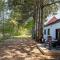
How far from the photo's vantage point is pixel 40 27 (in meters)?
22.7

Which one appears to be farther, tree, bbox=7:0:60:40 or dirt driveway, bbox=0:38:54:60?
tree, bbox=7:0:60:40

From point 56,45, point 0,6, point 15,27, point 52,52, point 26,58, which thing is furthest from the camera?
point 15,27

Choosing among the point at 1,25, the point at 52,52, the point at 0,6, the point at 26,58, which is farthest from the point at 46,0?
the point at 26,58

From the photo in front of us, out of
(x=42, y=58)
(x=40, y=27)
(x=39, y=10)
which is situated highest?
(x=39, y=10)

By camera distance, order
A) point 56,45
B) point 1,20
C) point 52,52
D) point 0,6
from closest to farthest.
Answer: point 52,52, point 56,45, point 0,6, point 1,20

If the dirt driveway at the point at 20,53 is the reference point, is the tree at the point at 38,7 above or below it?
above

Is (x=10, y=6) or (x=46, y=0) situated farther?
(x=10, y=6)

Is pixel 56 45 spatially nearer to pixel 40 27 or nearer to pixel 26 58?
pixel 26 58

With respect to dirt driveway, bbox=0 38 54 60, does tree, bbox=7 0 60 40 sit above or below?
above

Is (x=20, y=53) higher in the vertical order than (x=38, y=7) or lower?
lower

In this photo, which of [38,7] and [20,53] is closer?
[20,53]

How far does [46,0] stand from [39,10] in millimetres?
→ 1469

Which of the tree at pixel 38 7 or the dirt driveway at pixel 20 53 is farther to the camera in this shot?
the tree at pixel 38 7

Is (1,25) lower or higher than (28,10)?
lower
